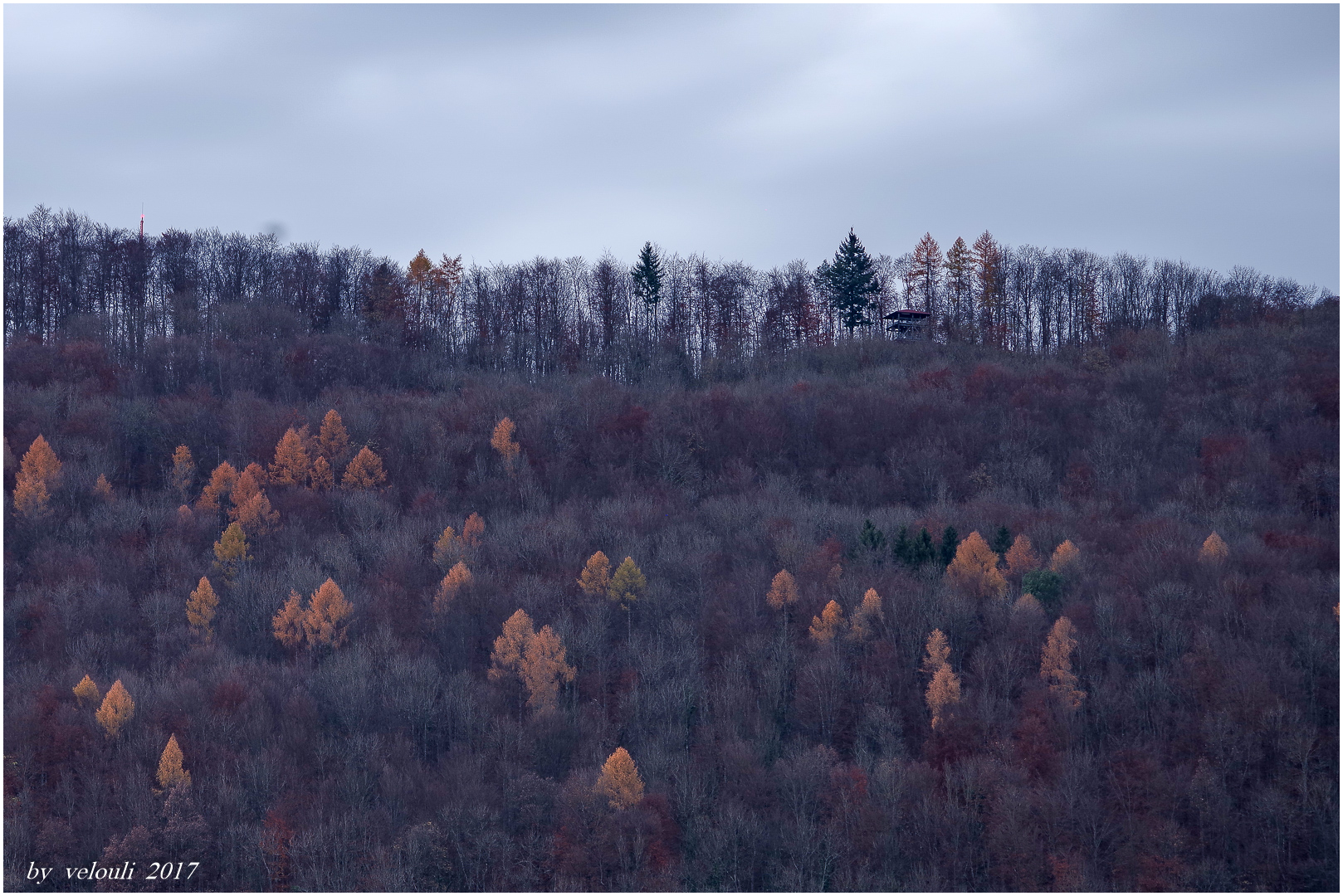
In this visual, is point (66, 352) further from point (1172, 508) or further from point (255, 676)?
point (1172, 508)

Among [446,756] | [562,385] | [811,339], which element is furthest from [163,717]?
[811,339]

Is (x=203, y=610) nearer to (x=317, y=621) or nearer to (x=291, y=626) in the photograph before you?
(x=291, y=626)

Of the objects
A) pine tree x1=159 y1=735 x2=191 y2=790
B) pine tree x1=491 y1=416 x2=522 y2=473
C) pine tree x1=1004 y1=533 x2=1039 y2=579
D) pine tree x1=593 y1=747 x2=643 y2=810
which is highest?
pine tree x1=491 y1=416 x2=522 y2=473

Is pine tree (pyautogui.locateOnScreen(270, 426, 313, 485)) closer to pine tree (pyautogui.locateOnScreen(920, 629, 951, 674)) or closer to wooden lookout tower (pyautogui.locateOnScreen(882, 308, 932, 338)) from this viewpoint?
pine tree (pyautogui.locateOnScreen(920, 629, 951, 674))

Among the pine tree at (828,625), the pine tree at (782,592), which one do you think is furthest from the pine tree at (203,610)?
the pine tree at (828,625)

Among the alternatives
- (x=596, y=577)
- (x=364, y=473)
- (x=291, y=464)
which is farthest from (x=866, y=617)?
(x=291, y=464)

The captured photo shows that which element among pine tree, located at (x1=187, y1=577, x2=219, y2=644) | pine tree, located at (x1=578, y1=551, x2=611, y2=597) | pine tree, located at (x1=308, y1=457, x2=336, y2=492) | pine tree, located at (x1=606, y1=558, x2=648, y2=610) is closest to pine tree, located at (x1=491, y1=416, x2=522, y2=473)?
pine tree, located at (x1=308, y1=457, x2=336, y2=492)
